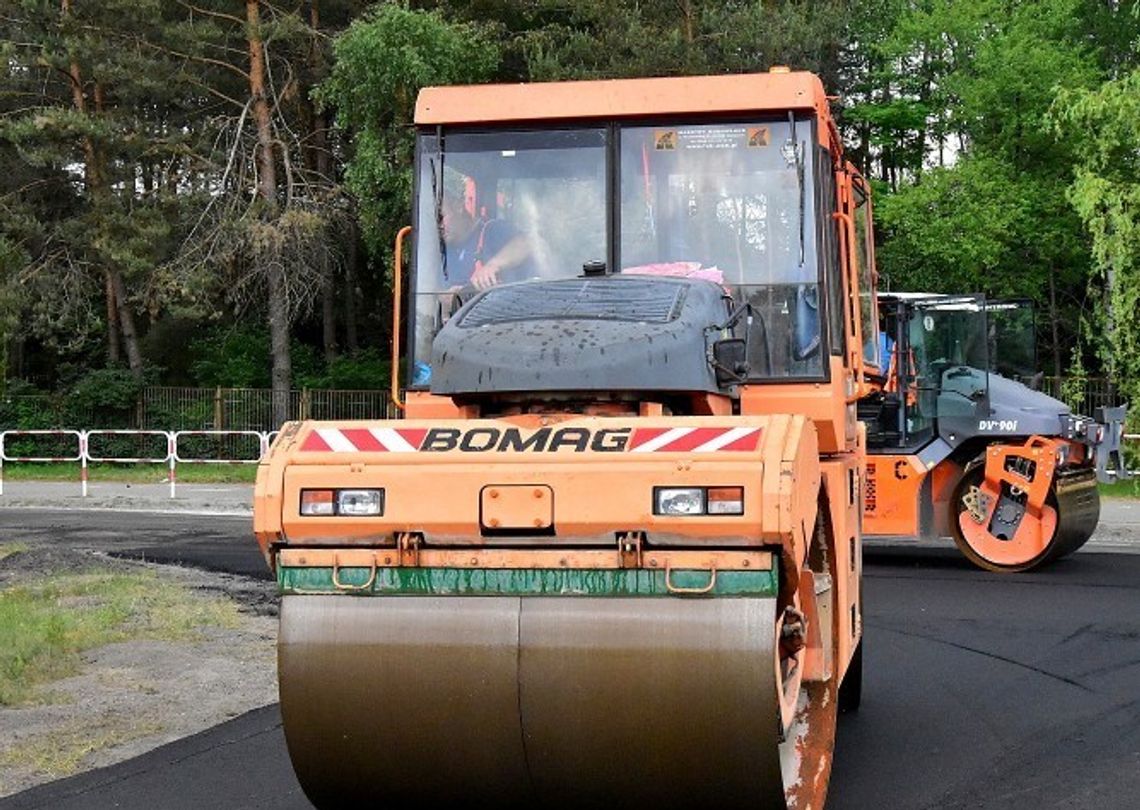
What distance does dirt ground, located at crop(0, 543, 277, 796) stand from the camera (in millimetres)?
7453

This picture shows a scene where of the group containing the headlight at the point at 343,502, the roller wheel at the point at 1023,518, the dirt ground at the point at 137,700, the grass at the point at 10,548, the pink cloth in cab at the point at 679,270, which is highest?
the pink cloth in cab at the point at 679,270

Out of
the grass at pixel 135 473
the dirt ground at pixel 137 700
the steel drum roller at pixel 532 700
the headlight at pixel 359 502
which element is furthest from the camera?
the grass at pixel 135 473

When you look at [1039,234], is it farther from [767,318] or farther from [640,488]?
→ [640,488]

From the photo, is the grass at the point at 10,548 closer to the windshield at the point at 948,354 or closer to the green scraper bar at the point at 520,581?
the windshield at the point at 948,354

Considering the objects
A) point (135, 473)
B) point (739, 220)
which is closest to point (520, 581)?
point (739, 220)

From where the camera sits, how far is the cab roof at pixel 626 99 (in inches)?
277

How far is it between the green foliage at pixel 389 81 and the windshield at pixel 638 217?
23.5 m

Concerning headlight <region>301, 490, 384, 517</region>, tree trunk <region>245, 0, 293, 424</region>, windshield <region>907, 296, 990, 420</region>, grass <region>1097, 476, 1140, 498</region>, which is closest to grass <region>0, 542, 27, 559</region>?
windshield <region>907, 296, 990, 420</region>

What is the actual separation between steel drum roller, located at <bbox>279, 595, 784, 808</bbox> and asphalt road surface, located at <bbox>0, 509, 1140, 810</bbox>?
4.74ft

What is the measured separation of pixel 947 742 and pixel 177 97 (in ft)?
113

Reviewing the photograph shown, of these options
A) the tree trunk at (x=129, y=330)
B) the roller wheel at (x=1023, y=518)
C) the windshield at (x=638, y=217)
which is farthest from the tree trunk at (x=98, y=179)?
the windshield at (x=638, y=217)

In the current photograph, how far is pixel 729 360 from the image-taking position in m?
6.17

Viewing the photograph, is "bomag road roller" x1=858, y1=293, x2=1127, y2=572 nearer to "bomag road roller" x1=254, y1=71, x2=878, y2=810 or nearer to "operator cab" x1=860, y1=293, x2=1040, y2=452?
"operator cab" x1=860, y1=293, x2=1040, y2=452

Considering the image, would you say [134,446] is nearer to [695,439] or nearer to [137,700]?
[137,700]
